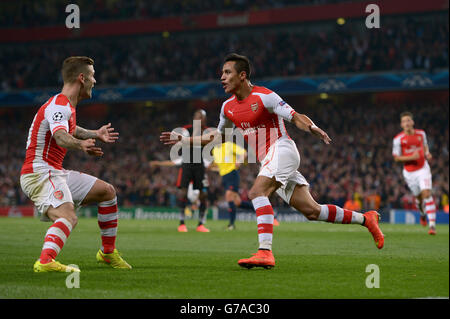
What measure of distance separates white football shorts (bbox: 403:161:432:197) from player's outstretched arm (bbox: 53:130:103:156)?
10698 mm

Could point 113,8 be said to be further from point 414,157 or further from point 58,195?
point 58,195

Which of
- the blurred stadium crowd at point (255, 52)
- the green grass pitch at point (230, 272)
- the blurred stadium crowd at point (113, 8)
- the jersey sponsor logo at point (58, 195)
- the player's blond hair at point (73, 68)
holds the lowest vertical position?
the green grass pitch at point (230, 272)

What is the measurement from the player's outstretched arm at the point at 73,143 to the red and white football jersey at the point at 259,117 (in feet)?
6.45

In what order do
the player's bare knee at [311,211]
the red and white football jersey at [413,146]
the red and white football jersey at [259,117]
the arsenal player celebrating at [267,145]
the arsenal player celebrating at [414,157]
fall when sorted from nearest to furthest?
the arsenal player celebrating at [267,145] → the red and white football jersey at [259,117] → the player's bare knee at [311,211] → the arsenal player celebrating at [414,157] → the red and white football jersey at [413,146]

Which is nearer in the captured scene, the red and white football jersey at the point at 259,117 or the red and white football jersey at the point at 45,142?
the red and white football jersey at the point at 45,142

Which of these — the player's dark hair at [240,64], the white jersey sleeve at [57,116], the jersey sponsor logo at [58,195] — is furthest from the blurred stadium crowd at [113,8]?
the jersey sponsor logo at [58,195]

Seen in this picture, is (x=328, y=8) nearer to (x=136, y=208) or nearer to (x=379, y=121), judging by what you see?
(x=379, y=121)

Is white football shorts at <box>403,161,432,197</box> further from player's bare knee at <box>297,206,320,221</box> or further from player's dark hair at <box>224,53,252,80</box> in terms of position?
player's dark hair at <box>224,53,252,80</box>

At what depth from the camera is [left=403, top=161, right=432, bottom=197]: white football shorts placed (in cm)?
1529

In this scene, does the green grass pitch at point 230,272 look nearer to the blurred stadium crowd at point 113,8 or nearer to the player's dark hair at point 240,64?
the player's dark hair at point 240,64

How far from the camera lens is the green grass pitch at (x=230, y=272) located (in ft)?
16.6

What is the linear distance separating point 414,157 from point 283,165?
8712mm

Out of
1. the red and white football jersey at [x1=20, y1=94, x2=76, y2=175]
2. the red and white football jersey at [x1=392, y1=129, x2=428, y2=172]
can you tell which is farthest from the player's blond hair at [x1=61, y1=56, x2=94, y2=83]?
the red and white football jersey at [x1=392, y1=129, x2=428, y2=172]
